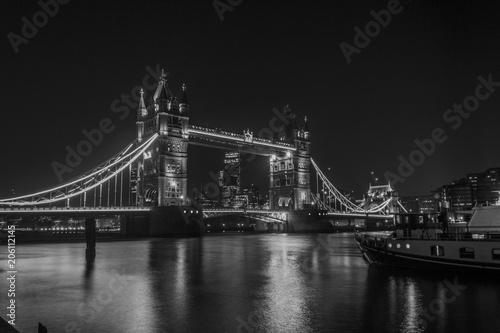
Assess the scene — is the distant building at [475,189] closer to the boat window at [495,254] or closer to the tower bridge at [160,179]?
the tower bridge at [160,179]

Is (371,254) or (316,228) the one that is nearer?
(371,254)

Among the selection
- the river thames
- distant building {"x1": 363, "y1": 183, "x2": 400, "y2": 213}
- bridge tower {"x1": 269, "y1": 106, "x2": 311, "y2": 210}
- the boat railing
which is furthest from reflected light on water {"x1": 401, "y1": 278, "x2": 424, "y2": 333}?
distant building {"x1": 363, "y1": 183, "x2": 400, "y2": 213}

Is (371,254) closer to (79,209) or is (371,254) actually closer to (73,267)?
(73,267)

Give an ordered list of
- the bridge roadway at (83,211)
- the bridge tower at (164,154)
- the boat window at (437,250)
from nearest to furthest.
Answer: the boat window at (437,250) → the bridge roadway at (83,211) → the bridge tower at (164,154)

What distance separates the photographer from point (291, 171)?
391ft

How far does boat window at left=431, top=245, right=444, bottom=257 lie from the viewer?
26511 mm

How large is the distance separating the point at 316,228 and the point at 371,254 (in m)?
81.8

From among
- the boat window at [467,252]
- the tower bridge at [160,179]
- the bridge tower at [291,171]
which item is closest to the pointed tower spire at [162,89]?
the tower bridge at [160,179]

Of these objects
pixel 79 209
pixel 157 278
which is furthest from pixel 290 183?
pixel 157 278

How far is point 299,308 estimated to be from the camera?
17391 millimetres

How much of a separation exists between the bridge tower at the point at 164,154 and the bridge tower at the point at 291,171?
38.4 meters

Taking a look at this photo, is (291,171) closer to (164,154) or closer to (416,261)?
(164,154)

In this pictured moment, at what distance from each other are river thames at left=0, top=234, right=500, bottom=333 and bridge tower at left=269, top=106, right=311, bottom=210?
87.4 meters

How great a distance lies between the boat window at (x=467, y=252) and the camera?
82.7 ft
